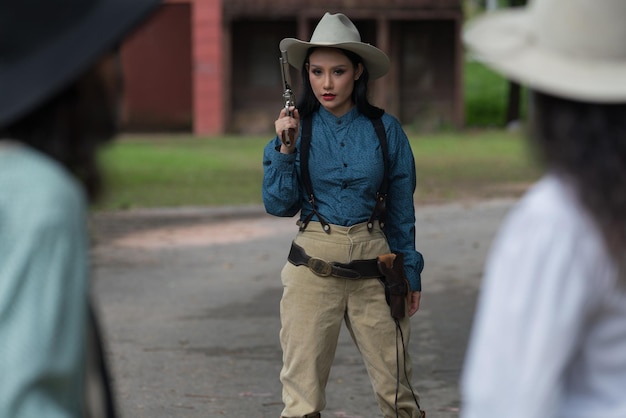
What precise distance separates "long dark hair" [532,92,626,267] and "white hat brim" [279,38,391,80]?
3159 mm

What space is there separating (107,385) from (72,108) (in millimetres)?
541

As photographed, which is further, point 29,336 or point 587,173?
point 587,173

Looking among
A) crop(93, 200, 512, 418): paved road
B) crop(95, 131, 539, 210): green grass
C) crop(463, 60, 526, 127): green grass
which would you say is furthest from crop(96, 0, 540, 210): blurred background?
crop(93, 200, 512, 418): paved road

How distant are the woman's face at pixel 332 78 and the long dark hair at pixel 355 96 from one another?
1.0 inches

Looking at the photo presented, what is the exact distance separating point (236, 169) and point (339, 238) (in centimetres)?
1886

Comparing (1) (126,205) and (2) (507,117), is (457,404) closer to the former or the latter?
(1) (126,205)

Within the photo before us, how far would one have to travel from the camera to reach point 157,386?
743 cm

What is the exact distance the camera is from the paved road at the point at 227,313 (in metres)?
7.17

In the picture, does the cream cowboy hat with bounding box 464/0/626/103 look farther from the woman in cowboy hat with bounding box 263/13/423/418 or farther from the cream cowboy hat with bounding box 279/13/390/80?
the cream cowboy hat with bounding box 279/13/390/80

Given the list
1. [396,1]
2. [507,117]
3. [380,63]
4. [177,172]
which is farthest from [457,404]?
[507,117]

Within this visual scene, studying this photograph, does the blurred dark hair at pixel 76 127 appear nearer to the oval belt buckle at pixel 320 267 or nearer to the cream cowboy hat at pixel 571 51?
the cream cowboy hat at pixel 571 51

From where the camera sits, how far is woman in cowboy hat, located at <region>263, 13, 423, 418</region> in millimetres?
5305

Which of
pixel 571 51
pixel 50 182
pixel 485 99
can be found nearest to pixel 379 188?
pixel 571 51

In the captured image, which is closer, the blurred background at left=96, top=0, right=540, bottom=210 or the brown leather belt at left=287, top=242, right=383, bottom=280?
the brown leather belt at left=287, top=242, right=383, bottom=280
